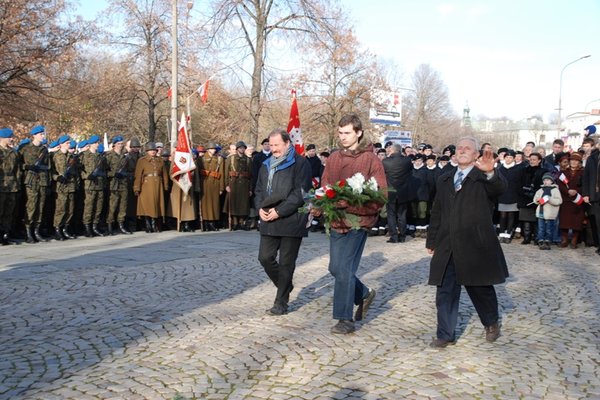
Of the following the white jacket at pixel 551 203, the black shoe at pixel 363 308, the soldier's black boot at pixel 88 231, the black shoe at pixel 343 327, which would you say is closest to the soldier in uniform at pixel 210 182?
the soldier's black boot at pixel 88 231

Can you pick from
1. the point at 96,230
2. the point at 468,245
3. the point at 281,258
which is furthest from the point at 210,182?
the point at 468,245

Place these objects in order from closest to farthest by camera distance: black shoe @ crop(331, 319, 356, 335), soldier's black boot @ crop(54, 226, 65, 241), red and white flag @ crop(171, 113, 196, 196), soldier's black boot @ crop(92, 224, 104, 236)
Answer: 1. black shoe @ crop(331, 319, 356, 335)
2. soldier's black boot @ crop(54, 226, 65, 241)
3. soldier's black boot @ crop(92, 224, 104, 236)
4. red and white flag @ crop(171, 113, 196, 196)

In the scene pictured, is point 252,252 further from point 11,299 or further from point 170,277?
point 11,299

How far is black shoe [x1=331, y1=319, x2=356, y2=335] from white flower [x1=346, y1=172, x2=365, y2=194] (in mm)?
1316

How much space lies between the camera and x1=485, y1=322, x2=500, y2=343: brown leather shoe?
6.02 m

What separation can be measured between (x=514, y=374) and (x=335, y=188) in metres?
2.16

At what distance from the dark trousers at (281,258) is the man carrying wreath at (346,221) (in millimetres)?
740

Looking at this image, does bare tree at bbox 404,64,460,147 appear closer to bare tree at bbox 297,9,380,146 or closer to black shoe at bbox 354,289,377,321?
bare tree at bbox 297,9,380,146

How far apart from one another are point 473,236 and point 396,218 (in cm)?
923

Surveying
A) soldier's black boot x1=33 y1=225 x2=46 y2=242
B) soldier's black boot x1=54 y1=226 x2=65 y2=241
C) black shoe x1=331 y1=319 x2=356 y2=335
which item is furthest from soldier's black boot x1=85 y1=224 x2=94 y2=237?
black shoe x1=331 y1=319 x2=356 y2=335

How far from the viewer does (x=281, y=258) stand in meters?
6.92

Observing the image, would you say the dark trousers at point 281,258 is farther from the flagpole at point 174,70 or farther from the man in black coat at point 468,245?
the flagpole at point 174,70

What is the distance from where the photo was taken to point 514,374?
5.11 metres

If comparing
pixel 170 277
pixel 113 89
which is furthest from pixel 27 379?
pixel 113 89
